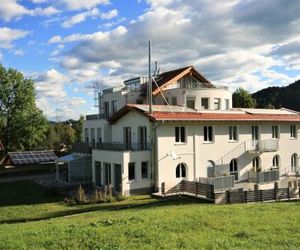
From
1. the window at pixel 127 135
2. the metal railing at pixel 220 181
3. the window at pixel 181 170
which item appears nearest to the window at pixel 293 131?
the metal railing at pixel 220 181

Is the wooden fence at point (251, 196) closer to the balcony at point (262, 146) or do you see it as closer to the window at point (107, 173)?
the balcony at point (262, 146)

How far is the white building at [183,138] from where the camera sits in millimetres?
31125

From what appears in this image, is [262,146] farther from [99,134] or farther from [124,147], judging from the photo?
[99,134]

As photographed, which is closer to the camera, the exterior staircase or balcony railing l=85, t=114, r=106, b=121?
the exterior staircase

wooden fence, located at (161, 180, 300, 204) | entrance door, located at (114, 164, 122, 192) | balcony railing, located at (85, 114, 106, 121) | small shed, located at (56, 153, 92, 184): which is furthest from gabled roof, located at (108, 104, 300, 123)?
balcony railing, located at (85, 114, 106, 121)

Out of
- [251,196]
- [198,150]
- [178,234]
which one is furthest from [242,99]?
[178,234]

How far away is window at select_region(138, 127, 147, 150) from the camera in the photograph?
32.3 m

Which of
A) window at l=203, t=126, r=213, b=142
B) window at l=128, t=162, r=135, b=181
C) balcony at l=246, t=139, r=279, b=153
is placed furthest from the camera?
balcony at l=246, t=139, r=279, b=153

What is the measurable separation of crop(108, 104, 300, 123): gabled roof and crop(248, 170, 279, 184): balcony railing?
184 inches

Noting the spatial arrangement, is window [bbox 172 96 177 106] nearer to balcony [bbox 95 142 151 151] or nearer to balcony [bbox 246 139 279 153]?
balcony [bbox 95 142 151 151]

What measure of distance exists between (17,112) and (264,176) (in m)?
34.4

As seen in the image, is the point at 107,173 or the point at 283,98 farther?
the point at 283,98

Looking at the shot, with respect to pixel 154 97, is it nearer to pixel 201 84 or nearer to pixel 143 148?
pixel 201 84

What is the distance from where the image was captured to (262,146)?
37.2m
